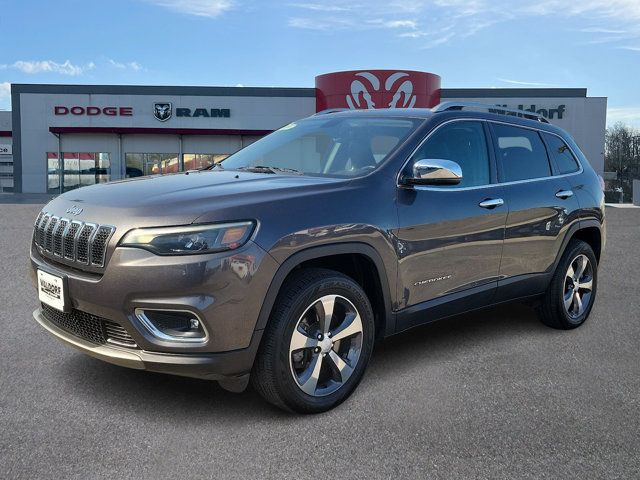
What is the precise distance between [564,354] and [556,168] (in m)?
1.56

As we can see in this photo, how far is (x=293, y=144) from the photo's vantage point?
174 inches

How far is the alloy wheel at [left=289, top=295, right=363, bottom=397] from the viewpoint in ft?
10.5

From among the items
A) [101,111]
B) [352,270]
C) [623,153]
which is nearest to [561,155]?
[352,270]

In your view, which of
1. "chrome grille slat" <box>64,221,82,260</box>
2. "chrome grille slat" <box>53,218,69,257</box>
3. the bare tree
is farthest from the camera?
→ the bare tree

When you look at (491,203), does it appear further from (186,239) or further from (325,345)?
(186,239)

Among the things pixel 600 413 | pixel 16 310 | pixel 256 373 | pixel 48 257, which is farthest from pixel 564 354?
pixel 16 310

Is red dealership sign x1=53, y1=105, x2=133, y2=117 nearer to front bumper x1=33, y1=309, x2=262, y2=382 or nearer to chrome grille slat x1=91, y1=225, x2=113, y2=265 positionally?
chrome grille slat x1=91, y1=225, x2=113, y2=265

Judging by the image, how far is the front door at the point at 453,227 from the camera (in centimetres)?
363

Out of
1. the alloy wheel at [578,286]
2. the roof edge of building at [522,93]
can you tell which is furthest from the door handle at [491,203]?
the roof edge of building at [522,93]

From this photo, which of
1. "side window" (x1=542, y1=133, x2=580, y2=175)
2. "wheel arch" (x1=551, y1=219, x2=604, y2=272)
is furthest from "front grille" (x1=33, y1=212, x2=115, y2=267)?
"side window" (x1=542, y1=133, x2=580, y2=175)

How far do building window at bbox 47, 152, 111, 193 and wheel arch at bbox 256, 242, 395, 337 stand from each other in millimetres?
33566

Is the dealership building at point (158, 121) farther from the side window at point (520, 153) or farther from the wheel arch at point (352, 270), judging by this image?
the wheel arch at point (352, 270)

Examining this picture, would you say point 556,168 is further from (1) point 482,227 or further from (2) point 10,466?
(2) point 10,466

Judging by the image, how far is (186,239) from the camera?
2.83m
